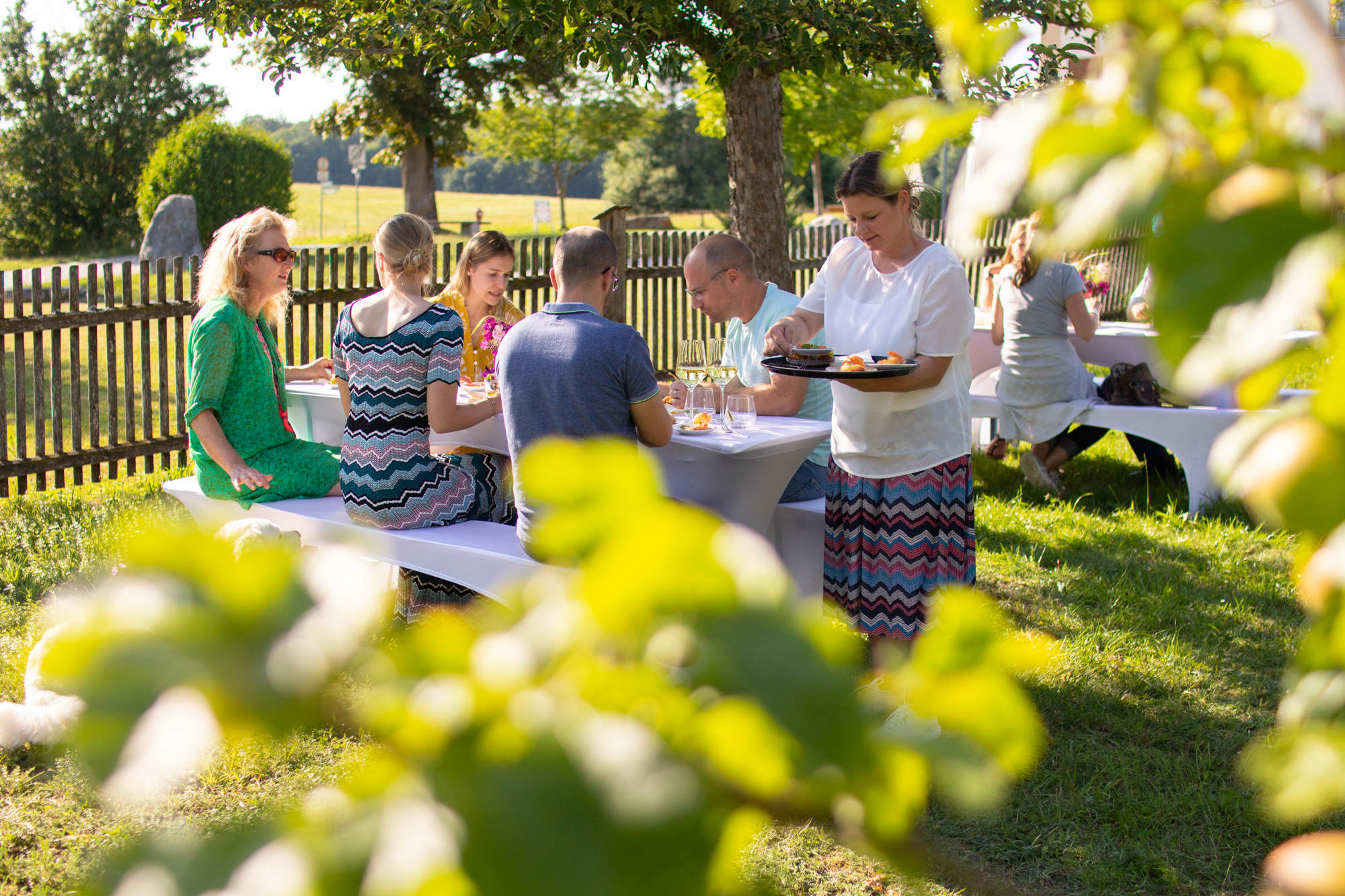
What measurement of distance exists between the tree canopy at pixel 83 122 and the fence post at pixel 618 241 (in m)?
26.4

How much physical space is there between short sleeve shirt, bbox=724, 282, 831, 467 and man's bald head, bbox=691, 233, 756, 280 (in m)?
0.23

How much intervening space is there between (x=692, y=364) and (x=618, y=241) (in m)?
4.57

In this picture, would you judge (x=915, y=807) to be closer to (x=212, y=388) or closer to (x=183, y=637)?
(x=183, y=637)

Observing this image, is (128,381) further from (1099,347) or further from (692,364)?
(1099,347)

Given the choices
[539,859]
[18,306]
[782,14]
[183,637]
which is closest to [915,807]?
[539,859]

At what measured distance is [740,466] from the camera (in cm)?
425

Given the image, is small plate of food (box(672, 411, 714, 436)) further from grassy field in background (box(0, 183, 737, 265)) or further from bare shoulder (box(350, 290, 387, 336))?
grassy field in background (box(0, 183, 737, 265))

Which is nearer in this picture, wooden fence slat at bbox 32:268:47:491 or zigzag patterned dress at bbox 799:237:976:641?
zigzag patterned dress at bbox 799:237:976:641

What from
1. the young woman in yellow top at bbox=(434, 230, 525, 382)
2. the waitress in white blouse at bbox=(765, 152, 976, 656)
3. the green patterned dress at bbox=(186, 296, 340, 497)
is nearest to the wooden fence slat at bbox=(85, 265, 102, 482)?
the young woman in yellow top at bbox=(434, 230, 525, 382)

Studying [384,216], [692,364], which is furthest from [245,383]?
[384,216]

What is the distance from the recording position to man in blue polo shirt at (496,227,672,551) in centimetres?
358

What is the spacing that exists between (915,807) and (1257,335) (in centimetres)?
19

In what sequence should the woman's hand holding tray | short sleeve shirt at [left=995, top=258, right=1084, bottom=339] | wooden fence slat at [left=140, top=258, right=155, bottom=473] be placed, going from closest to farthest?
the woman's hand holding tray < short sleeve shirt at [left=995, top=258, right=1084, bottom=339] < wooden fence slat at [left=140, top=258, right=155, bottom=473]

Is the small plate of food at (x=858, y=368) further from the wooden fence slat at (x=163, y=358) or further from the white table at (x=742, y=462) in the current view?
the wooden fence slat at (x=163, y=358)
